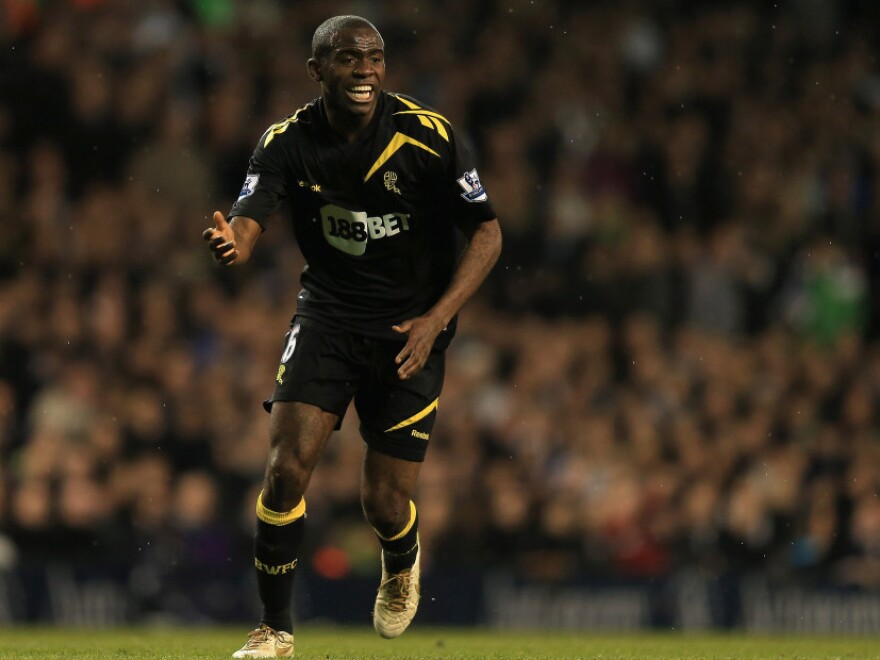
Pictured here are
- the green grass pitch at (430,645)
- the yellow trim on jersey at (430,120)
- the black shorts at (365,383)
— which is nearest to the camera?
the black shorts at (365,383)

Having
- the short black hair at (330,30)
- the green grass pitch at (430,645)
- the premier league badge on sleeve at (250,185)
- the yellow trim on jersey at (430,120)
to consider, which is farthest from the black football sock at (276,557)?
the short black hair at (330,30)

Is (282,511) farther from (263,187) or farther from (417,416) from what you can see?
(263,187)

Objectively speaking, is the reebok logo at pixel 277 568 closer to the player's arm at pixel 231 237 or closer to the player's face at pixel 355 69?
the player's arm at pixel 231 237

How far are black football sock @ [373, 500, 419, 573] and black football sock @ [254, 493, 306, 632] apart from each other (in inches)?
26.8

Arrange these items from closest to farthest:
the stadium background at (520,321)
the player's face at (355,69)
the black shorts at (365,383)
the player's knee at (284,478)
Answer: the player's face at (355,69)
the player's knee at (284,478)
the black shorts at (365,383)
the stadium background at (520,321)

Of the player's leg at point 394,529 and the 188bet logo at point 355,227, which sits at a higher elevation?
the 188bet logo at point 355,227

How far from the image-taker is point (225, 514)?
1284cm

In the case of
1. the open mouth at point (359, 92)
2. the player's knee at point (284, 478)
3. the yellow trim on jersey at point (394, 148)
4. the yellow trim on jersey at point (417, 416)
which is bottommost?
the player's knee at point (284, 478)

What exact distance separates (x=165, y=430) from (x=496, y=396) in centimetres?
292

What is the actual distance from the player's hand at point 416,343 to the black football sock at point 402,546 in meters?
0.89

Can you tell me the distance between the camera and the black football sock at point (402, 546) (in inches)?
333

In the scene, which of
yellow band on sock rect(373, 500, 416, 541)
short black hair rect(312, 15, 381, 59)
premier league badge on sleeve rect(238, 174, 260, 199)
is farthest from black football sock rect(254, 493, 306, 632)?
short black hair rect(312, 15, 381, 59)

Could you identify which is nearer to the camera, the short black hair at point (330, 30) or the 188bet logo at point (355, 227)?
the short black hair at point (330, 30)

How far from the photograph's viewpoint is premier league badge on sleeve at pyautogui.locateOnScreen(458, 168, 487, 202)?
786 cm
